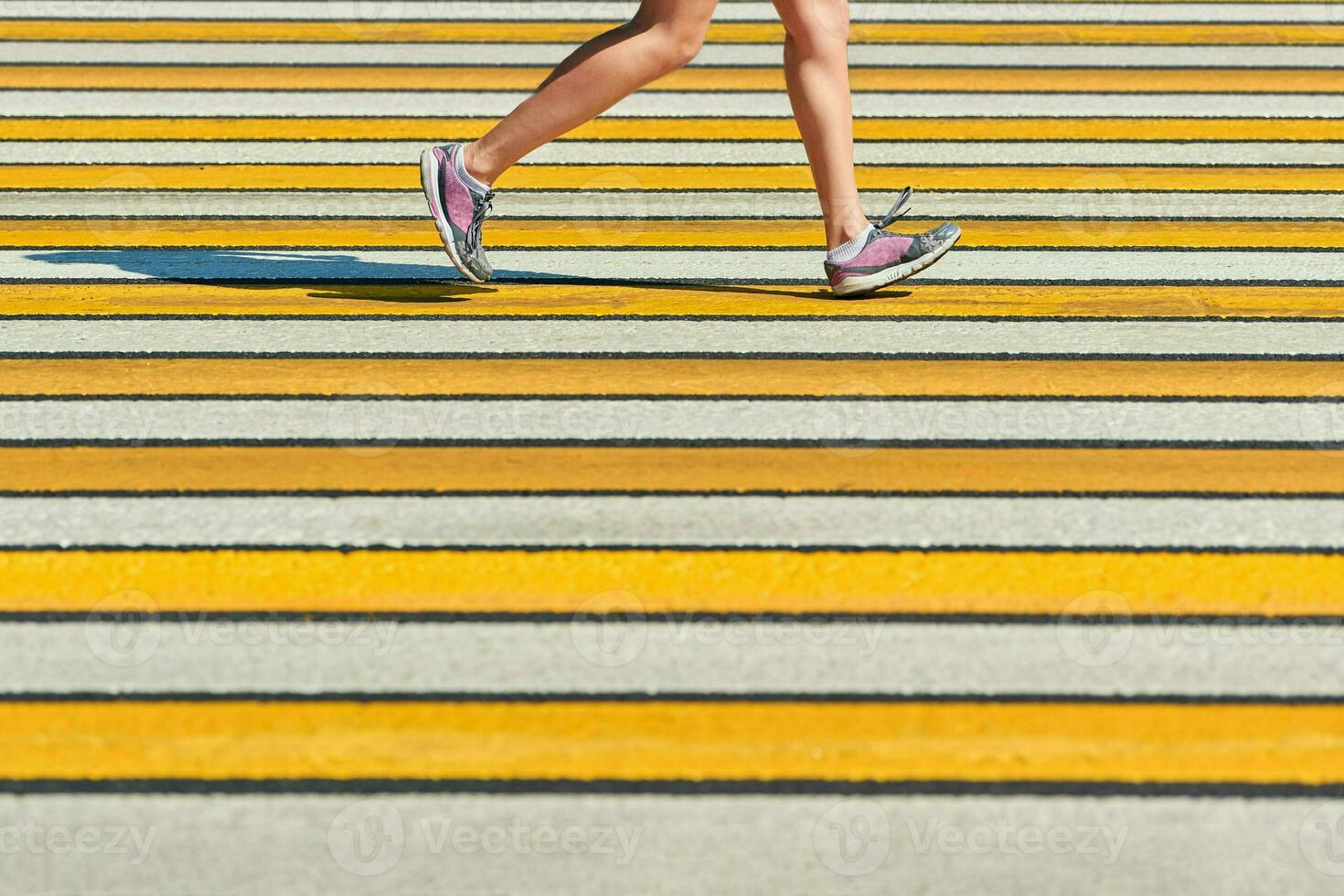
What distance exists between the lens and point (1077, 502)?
2.90 metres

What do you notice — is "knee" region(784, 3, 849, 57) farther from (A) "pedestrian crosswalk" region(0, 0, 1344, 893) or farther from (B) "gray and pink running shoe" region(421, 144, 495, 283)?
(B) "gray and pink running shoe" region(421, 144, 495, 283)

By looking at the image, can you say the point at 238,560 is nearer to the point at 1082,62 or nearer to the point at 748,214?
the point at 748,214

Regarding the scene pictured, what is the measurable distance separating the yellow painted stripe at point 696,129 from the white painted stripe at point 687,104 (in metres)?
0.05

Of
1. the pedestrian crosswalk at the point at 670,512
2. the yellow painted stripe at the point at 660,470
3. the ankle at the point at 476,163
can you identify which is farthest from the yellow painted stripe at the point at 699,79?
the yellow painted stripe at the point at 660,470

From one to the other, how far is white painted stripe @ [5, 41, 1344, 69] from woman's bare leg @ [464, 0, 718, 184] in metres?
1.97

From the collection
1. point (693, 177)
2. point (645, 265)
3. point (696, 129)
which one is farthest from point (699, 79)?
point (645, 265)

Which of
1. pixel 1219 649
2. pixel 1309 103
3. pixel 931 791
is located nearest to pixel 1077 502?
pixel 1219 649

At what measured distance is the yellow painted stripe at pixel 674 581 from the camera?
258cm

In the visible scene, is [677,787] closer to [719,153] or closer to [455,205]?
[455,205]

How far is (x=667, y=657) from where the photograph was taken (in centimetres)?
245

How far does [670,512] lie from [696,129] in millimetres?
2656

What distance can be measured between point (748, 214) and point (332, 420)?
1723 mm

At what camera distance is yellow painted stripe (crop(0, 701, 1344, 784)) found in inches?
86.9

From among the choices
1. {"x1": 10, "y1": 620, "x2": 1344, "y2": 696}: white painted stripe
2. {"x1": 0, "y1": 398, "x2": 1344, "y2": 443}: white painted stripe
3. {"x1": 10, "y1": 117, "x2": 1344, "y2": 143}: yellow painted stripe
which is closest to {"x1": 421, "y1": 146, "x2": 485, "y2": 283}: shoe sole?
{"x1": 0, "y1": 398, "x2": 1344, "y2": 443}: white painted stripe
